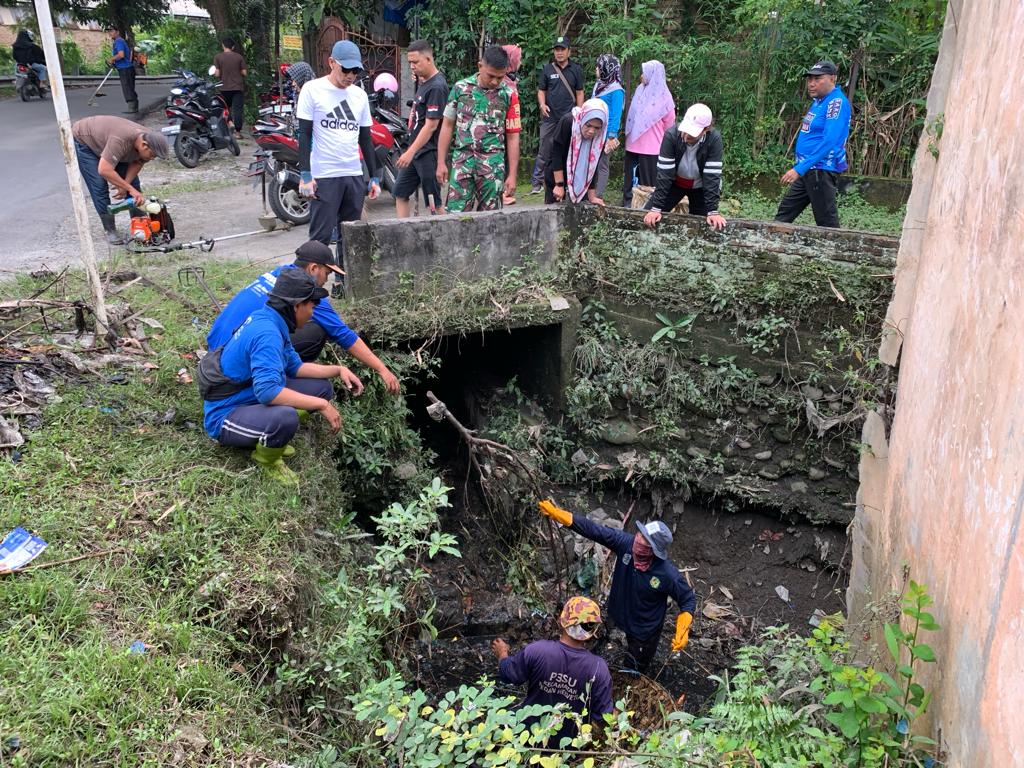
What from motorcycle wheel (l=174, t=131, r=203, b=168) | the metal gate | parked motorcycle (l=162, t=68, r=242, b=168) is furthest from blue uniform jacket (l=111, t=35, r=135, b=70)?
motorcycle wheel (l=174, t=131, r=203, b=168)

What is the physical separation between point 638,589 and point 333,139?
4.16 m

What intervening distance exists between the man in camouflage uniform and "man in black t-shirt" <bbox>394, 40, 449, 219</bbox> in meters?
0.14

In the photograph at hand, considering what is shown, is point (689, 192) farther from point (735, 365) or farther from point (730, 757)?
point (730, 757)

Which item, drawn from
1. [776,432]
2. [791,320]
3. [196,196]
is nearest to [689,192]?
[791,320]

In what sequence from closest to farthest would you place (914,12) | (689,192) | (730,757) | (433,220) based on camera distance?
(730,757), (433,220), (689,192), (914,12)

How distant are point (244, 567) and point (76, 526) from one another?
85 cm

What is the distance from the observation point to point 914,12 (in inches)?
346

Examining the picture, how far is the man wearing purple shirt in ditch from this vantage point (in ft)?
12.7

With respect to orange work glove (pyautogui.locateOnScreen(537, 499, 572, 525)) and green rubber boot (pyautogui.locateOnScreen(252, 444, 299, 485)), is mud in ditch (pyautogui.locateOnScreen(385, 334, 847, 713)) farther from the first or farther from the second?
green rubber boot (pyautogui.locateOnScreen(252, 444, 299, 485))

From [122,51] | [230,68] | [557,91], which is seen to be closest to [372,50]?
[230,68]

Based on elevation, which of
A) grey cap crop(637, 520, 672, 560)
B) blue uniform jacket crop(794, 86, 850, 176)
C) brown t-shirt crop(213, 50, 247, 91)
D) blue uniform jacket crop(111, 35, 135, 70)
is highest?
blue uniform jacket crop(111, 35, 135, 70)

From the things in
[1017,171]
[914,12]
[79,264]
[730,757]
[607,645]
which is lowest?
[607,645]

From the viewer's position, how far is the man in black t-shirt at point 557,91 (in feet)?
27.5

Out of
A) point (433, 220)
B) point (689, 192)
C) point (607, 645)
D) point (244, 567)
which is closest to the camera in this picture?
point (244, 567)
